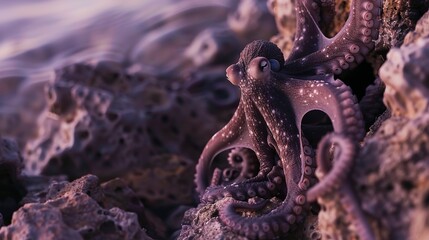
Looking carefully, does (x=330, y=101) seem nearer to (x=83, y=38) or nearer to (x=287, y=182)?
(x=287, y=182)

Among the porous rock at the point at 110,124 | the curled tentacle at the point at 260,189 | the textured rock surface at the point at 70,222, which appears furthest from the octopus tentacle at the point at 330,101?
the porous rock at the point at 110,124

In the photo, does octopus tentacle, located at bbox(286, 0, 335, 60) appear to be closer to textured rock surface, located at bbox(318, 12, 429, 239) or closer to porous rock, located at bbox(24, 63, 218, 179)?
textured rock surface, located at bbox(318, 12, 429, 239)

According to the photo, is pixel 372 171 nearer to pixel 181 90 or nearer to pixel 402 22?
pixel 402 22

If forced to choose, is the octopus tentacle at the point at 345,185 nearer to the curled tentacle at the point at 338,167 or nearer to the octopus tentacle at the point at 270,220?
the curled tentacle at the point at 338,167

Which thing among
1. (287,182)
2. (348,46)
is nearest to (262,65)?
(348,46)

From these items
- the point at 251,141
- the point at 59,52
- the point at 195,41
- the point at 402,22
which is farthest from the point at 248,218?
the point at 59,52

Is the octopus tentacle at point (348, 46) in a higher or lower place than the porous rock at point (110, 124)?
lower

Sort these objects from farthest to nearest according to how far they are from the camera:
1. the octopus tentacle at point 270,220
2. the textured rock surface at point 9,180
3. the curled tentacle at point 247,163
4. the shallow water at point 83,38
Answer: the shallow water at point 83,38
the textured rock surface at point 9,180
the curled tentacle at point 247,163
the octopus tentacle at point 270,220
